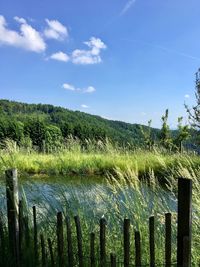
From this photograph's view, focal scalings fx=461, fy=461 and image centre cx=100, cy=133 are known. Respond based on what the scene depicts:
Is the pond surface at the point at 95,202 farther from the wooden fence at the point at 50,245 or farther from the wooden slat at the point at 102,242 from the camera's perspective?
the wooden slat at the point at 102,242

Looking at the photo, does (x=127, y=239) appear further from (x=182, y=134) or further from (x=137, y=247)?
(x=182, y=134)

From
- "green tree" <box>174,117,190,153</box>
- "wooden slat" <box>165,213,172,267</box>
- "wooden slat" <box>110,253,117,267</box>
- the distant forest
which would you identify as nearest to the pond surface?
"wooden slat" <box>110,253,117,267</box>

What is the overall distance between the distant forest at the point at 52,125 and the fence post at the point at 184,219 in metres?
20.1

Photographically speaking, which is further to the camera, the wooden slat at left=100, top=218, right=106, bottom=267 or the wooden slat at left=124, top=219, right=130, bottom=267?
the wooden slat at left=100, top=218, right=106, bottom=267

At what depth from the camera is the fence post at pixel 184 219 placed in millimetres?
2689

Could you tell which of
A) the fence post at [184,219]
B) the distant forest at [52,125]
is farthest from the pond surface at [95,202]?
the distant forest at [52,125]

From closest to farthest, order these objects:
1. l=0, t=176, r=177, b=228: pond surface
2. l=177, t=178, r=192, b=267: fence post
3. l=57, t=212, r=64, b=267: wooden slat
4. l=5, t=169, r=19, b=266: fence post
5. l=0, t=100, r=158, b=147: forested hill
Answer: l=177, t=178, r=192, b=267: fence post, l=57, t=212, r=64, b=267: wooden slat, l=5, t=169, r=19, b=266: fence post, l=0, t=176, r=177, b=228: pond surface, l=0, t=100, r=158, b=147: forested hill

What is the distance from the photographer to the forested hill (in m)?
51.4

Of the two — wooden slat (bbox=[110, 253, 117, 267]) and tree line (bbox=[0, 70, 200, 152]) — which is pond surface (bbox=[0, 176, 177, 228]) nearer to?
wooden slat (bbox=[110, 253, 117, 267])

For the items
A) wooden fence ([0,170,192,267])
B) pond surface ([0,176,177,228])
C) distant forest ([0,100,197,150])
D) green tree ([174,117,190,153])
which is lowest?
wooden fence ([0,170,192,267])

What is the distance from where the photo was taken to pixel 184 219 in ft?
8.93

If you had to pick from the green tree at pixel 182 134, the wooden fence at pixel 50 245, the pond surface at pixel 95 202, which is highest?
the green tree at pixel 182 134

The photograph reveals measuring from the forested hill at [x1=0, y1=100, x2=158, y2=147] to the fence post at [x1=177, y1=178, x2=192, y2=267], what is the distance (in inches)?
1479

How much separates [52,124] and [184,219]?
73147 mm
